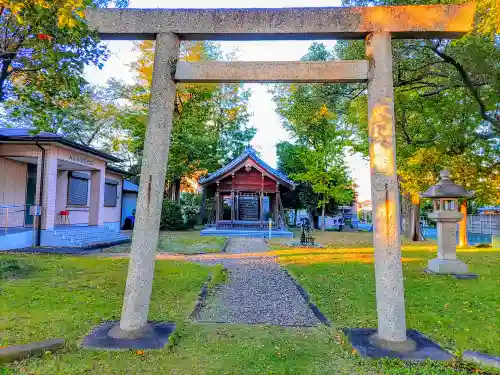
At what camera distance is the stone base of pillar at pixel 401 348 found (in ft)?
13.2

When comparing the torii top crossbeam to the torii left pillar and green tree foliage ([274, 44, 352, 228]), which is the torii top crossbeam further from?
green tree foliage ([274, 44, 352, 228])

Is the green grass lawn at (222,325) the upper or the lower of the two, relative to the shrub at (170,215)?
lower

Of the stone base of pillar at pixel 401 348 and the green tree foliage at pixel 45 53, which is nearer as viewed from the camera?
the stone base of pillar at pixel 401 348

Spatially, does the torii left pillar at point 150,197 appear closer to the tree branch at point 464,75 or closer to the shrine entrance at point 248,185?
the tree branch at point 464,75

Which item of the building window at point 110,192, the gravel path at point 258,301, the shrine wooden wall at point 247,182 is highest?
the shrine wooden wall at point 247,182

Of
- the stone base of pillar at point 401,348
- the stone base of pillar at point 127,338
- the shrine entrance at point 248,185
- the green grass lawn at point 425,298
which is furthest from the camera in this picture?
the shrine entrance at point 248,185

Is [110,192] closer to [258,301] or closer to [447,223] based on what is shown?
[258,301]

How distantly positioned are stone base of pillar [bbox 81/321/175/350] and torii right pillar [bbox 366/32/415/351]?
8.95 ft

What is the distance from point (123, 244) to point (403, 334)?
14871 millimetres

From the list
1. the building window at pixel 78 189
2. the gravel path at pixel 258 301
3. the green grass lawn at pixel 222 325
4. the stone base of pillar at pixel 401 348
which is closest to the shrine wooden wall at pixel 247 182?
the building window at pixel 78 189

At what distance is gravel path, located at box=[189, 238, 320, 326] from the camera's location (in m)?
5.71

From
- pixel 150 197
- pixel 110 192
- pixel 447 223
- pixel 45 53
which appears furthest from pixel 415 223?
pixel 45 53

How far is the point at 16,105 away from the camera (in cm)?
756

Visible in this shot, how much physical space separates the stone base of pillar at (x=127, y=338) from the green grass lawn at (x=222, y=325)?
0.13 m
